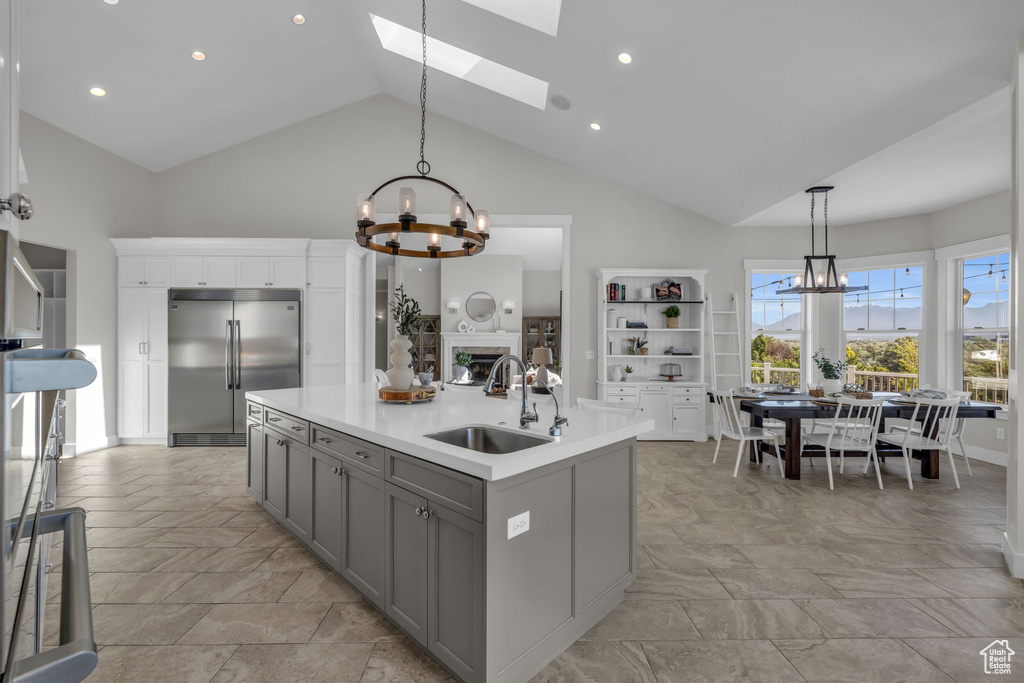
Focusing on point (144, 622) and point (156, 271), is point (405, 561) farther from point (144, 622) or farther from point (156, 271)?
point (156, 271)

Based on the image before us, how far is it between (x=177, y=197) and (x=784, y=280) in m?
7.91

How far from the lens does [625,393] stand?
6.07 meters

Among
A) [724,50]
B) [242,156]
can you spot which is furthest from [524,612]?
[242,156]

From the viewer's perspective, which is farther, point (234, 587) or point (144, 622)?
point (234, 587)

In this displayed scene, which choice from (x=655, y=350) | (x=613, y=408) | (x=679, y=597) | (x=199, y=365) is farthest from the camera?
(x=655, y=350)

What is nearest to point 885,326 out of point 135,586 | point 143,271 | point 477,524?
point 477,524

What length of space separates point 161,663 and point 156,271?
5.04 meters

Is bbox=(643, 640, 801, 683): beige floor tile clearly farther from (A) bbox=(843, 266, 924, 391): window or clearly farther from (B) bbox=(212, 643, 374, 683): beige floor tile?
(A) bbox=(843, 266, 924, 391): window

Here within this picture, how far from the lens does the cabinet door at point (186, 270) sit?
5680 mm

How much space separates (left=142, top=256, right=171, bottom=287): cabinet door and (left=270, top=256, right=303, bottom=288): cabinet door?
1.18 m

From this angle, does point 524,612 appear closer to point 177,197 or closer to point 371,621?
point 371,621

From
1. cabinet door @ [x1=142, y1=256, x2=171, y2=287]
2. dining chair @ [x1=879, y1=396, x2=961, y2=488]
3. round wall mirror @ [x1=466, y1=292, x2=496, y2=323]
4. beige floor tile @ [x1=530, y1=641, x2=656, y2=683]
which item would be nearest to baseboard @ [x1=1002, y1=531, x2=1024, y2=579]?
dining chair @ [x1=879, y1=396, x2=961, y2=488]

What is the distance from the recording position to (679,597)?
248 cm

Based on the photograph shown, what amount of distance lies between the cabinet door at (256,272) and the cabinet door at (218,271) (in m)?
0.14
